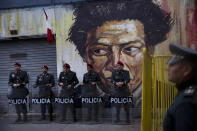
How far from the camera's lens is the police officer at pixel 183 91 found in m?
2.10

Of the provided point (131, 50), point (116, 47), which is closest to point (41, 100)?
point (116, 47)

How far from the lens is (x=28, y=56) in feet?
35.9

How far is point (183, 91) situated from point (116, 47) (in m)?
7.71

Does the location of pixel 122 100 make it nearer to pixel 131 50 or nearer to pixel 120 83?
pixel 120 83

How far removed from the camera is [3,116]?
9266 mm

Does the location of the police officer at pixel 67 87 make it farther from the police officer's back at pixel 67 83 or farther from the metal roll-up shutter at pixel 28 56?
the metal roll-up shutter at pixel 28 56

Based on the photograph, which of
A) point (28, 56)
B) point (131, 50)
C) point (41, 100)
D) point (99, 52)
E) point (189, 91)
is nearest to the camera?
point (189, 91)

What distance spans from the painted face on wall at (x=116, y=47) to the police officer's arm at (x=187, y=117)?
25.2 ft

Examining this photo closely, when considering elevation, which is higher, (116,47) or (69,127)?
(116,47)

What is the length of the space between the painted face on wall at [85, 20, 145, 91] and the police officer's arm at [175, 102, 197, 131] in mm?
7667

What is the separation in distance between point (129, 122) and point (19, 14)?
6146 mm

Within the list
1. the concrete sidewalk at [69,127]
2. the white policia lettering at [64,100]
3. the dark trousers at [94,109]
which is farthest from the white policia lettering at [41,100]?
the dark trousers at [94,109]

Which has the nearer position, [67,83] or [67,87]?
[67,87]

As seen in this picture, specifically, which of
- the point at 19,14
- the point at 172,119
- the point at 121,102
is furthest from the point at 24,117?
the point at 172,119
